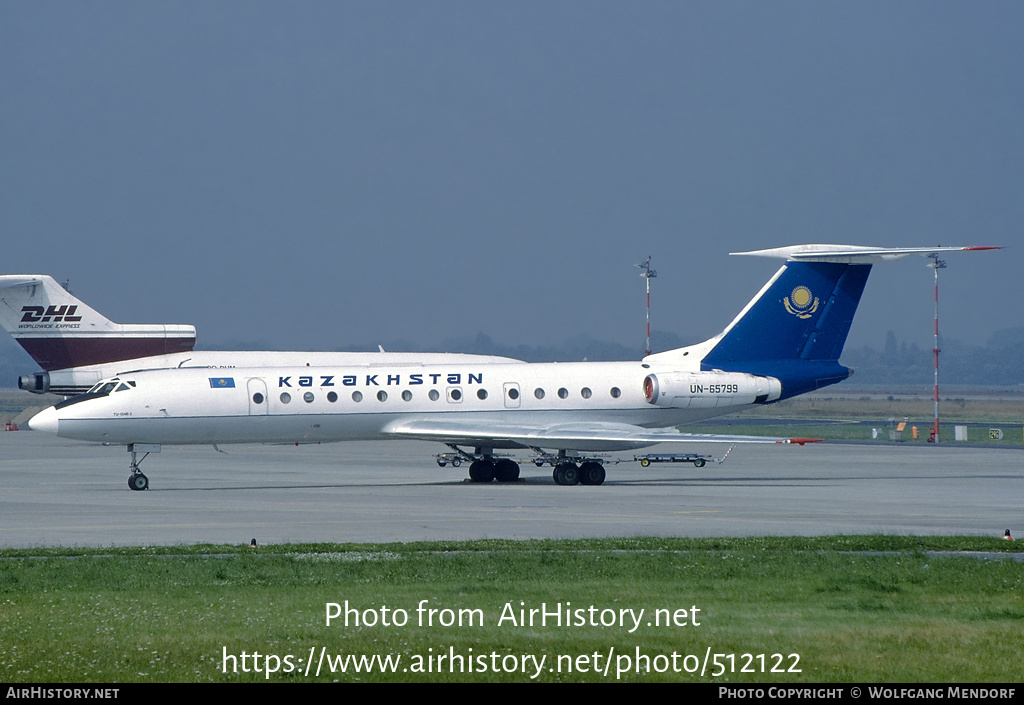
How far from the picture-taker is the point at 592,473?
3616 centimetres

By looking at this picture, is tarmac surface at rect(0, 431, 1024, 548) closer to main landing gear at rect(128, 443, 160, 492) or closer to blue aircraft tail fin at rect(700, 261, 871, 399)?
main landing gear at rect(128, 443, 160, 492)

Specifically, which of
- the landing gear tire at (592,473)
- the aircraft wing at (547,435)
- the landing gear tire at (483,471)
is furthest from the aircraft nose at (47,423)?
the landing gear tire at (592,473)

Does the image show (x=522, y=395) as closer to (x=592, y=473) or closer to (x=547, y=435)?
(x=547, y=435)

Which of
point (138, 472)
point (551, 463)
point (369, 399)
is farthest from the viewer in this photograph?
point (551, 463)

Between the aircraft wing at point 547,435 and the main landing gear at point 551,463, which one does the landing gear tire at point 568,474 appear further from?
the aircraft wing at point 547,435

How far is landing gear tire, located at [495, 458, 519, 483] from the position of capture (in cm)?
3819

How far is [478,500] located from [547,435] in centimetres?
489

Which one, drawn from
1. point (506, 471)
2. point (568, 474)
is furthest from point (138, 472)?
point (568, 474)

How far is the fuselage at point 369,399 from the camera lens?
34.6 m

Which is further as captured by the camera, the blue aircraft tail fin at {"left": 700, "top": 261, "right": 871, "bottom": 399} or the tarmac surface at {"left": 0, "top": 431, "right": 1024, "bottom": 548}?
the blue aircraft tail fin at {"left": 700, "top": 261, "right": 871, "bottom": 399}

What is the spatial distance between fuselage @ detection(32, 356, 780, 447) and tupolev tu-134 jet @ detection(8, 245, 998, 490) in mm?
37

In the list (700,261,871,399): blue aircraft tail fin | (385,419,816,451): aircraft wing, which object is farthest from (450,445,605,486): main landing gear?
(700,261,871,399): blue aircraft tail fin
